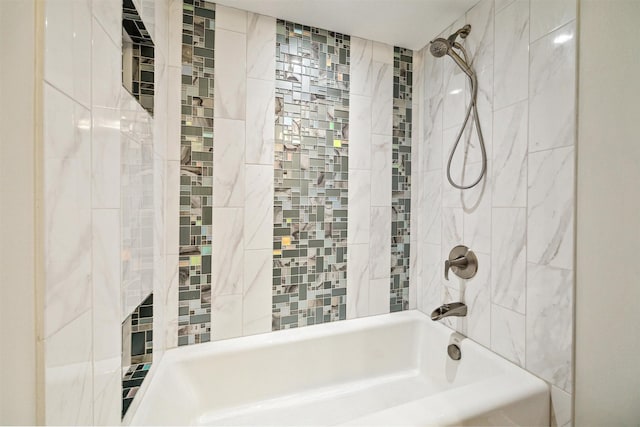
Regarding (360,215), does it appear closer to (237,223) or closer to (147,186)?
(237,223)

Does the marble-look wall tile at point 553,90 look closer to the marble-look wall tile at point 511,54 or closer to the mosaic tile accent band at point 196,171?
the marble-look wall tile at point 511,54

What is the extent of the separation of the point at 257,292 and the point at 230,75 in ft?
3.88

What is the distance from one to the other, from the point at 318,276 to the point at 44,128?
139 cm

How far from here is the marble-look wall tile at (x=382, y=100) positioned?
177 centimetres

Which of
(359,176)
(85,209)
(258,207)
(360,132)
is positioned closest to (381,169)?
(359,176)

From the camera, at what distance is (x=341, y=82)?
1704 mm

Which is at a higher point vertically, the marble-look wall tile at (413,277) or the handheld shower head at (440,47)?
the handheld shower head at (440,47)

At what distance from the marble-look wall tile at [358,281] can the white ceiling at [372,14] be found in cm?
129

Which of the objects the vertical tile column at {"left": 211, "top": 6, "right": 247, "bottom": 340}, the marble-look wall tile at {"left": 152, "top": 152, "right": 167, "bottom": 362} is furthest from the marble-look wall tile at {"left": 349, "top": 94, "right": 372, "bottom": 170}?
the marble-look wall tile at {"left": 152, "top": 152, "right": 167, "bottom": 362}

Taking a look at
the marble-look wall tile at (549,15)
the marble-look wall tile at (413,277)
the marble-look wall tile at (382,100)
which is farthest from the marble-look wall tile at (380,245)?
the marble-look wall tile at (549,15)

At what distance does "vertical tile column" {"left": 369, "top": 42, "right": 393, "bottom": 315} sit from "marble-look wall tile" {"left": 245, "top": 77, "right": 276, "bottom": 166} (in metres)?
0.64

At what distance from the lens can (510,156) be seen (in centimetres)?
128

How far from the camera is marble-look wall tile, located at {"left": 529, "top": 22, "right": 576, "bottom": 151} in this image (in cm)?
105

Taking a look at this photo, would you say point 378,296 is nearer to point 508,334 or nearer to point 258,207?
point 508,334
